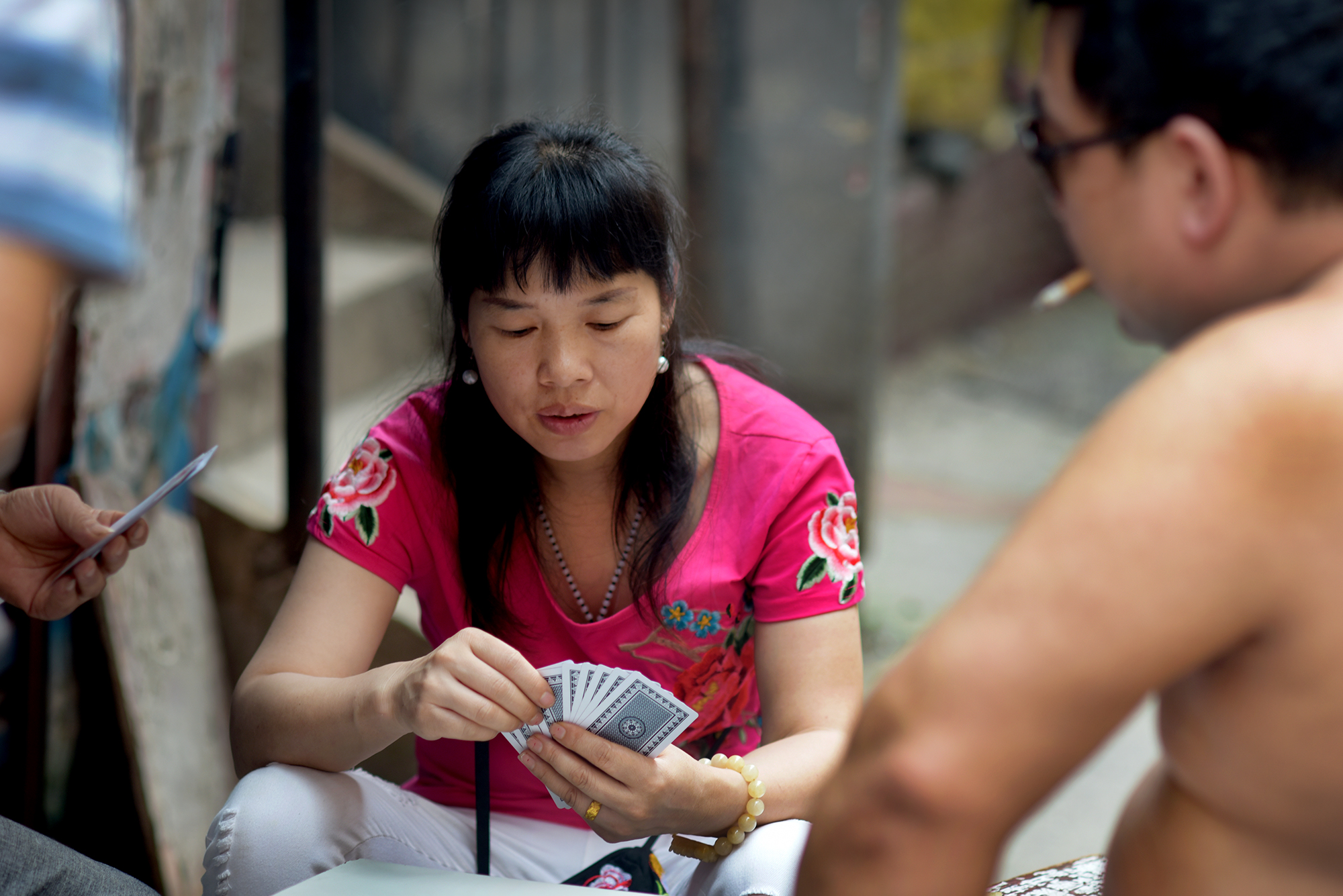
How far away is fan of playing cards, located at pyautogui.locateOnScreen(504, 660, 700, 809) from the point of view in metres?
1.52

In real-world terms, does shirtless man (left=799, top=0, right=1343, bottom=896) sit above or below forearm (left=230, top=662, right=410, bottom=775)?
above

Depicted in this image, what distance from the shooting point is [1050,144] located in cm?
112

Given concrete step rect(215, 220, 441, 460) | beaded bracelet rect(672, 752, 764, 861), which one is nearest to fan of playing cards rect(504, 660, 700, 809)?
beaded bracelet rect(672, 752, 764, 861)

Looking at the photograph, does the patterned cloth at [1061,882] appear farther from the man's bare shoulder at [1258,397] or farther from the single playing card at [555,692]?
the man's bare shoulder at [1258,397]

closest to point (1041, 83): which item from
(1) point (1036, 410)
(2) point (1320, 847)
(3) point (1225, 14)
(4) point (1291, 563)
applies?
(3) point (1225, 14)

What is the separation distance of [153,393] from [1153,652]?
297 centimetres

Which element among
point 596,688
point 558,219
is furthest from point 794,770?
point 558,219

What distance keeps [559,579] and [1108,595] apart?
1.20 metres

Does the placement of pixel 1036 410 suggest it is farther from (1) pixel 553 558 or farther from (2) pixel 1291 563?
(2) pixel 1291 563

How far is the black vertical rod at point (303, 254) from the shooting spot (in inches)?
117

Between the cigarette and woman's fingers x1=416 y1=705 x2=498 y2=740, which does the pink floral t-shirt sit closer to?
woman's fingers x1=416 y1=705 x2=498 y2=740

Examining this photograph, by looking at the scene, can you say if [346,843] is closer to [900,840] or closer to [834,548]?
[834,548]

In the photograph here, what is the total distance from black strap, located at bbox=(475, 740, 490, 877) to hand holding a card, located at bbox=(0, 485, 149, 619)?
0.60 meters

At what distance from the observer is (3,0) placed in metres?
0.87
